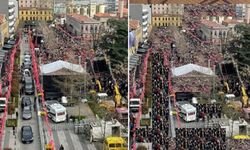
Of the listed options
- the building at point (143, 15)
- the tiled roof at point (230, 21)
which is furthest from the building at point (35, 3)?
the tiled roof at point (230, 21)

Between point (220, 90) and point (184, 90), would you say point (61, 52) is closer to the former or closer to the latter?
point (184, 90)

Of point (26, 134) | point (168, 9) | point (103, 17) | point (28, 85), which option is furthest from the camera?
point (103, 17)

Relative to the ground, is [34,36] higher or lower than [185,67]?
higher

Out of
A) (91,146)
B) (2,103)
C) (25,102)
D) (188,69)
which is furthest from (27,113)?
(188,69)

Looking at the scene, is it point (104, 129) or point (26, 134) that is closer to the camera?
point (26, 134)

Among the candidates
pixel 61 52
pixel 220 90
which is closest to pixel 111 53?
pixel 61 52

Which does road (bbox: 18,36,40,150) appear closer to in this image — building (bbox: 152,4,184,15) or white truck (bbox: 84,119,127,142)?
white truck (bbox: 84,119,127,142)

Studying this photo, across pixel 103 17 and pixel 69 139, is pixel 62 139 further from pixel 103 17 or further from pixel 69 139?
pixel 103 17
